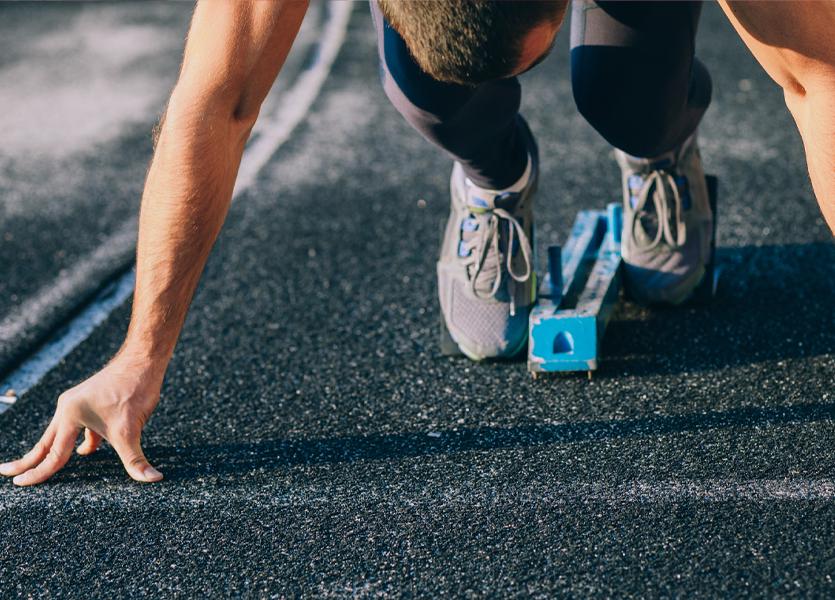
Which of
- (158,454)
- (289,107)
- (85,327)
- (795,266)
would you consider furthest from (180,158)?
(289,107)

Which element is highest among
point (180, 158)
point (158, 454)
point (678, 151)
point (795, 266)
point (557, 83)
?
point (180, 158)

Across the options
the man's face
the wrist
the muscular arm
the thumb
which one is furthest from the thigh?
the thumb

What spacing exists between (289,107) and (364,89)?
1.40 feet

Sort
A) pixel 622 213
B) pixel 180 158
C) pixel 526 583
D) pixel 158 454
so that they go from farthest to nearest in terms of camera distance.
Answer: pixel 622 213
pixel 158 454
pixel 180 158
pixel 526 583

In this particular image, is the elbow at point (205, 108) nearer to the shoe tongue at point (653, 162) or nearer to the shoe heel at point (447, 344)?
the shoe heel at point (447, 344)

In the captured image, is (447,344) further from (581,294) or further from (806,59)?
(806,59)

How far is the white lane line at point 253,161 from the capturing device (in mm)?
2992

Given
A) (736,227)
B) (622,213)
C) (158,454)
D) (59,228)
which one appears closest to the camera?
(158,454)

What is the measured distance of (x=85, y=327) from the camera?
324 centimetres

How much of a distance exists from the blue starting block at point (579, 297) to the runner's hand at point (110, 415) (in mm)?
960

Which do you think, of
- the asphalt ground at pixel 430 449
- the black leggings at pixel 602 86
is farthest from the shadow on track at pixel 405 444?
the black leggings at pixel 602 86

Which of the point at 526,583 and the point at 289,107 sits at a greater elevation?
the point at 526,583

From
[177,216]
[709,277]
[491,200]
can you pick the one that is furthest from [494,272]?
[177,216]

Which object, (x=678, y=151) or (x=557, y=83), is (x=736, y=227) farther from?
(x=557, y=83)
